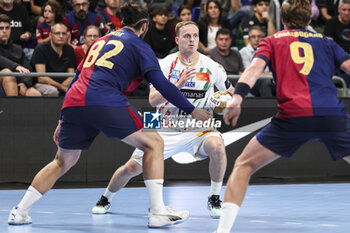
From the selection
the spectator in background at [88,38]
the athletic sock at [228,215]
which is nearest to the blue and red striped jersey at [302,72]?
the athletic sock at [228,215]

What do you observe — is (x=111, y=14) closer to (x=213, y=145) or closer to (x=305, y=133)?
(x=213, y=145)

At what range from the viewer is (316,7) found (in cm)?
1363

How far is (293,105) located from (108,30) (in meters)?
6.90

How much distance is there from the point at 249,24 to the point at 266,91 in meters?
2.45

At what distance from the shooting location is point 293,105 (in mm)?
4723

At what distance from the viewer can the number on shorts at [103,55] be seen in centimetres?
589

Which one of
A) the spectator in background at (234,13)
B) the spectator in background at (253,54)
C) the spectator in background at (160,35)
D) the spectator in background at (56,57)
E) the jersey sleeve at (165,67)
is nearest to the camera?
the jersey sleeve at (165,67)

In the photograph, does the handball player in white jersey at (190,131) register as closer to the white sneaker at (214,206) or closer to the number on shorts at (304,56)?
the white sneaker at (214,206)

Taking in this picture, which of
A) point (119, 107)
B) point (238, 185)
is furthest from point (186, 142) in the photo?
point (238, 185)

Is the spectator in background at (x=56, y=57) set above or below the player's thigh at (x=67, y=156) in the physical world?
above

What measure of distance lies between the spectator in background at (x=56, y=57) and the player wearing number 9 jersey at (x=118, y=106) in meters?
4.15

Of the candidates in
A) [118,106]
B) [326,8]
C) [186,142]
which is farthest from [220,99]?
[326,8]

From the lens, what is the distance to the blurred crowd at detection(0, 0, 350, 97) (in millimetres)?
10188

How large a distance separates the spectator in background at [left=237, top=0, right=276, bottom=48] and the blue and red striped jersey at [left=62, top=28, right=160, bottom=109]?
699 cm
